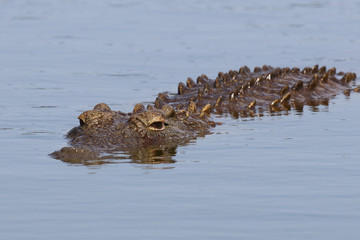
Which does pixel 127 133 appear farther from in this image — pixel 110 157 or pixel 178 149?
pixel 110 157

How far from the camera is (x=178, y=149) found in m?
12.9

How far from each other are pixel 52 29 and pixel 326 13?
11.4 metres

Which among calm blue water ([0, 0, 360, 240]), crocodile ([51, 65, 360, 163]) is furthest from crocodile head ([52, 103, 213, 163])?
calm blue water ([0, 0, 360, 240])

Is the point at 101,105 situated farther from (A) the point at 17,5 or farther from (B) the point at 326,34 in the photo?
(A) the point at 17,5

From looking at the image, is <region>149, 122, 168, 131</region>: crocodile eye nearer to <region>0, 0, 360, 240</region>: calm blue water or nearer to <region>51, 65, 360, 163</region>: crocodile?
<region>51, 65, 360, 163</region>: crocodile

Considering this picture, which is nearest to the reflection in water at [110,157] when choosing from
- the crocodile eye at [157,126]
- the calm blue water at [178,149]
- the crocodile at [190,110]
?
the crocodile at [190,110]

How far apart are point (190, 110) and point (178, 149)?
2.04 metres

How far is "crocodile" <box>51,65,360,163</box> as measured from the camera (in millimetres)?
12547

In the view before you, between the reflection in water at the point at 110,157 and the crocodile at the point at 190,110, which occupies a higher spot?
the crocodile at the point at 190,110

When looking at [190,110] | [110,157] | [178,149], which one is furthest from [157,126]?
[190,110]

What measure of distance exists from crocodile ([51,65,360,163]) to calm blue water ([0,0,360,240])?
36 cm

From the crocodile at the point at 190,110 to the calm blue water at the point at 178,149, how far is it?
36 cm

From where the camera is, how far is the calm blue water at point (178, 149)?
9031 mm

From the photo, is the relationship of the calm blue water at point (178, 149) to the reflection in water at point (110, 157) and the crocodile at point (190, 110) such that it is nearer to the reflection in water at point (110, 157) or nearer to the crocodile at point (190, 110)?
the reflection in water at point (110, 157)
